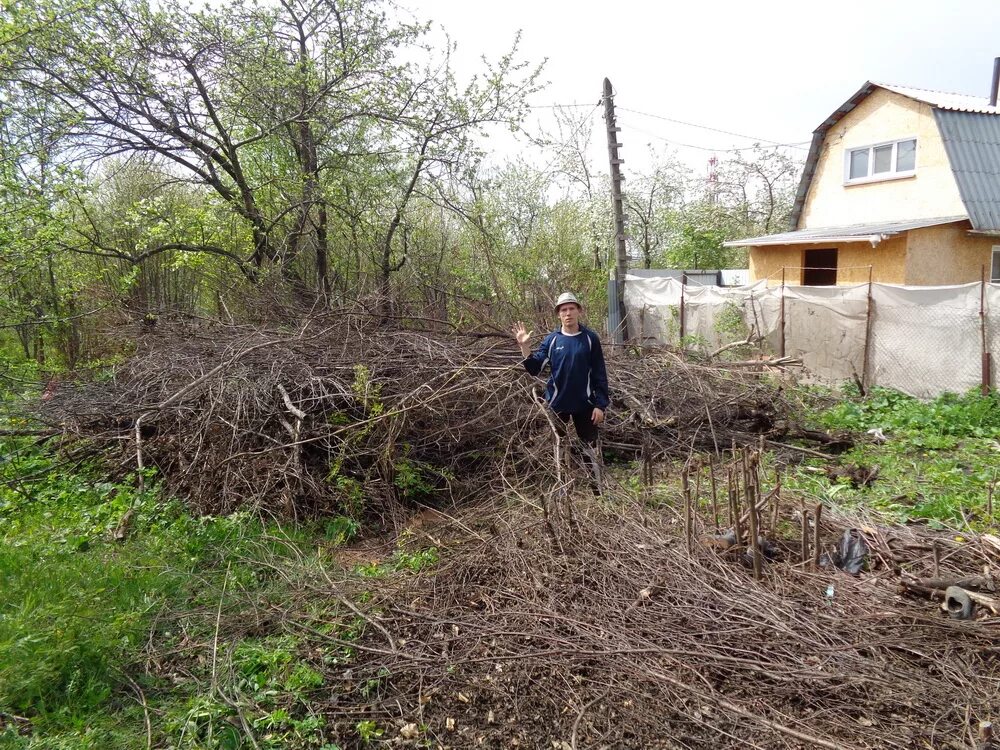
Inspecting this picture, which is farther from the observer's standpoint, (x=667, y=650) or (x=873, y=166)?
(x=873, y=166)

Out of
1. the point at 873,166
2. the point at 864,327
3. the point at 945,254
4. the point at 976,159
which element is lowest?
the point at 864,327

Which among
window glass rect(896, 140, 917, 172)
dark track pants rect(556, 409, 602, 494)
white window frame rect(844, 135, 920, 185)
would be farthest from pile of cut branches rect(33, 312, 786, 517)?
window glass rect(896, 140, 917, 172)

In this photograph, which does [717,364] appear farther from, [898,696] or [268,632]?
[268,632]

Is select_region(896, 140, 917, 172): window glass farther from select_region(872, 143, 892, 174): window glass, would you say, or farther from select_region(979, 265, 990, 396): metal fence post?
select_region(979, 265, 990, 396): metal fence post

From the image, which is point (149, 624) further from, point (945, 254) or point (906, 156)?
point (906, 156)

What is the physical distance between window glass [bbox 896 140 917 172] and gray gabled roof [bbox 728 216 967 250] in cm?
118

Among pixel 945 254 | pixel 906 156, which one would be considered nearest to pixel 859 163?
pixel 906 156

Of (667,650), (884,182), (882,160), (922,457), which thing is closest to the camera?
(667,650)

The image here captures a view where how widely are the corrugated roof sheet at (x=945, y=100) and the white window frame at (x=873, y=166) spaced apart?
2.50 feet

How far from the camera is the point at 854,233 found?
41.9ft

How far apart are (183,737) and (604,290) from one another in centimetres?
1358

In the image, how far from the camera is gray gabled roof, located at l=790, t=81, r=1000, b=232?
12.2 m

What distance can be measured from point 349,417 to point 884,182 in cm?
1360

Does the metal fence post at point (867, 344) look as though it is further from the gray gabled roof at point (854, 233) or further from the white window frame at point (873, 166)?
the white window frame at point (873, 166)
